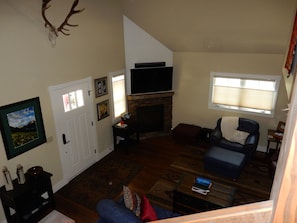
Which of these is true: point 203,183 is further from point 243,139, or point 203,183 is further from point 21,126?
point 21,126

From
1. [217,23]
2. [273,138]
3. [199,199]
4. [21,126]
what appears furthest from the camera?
[273,138]

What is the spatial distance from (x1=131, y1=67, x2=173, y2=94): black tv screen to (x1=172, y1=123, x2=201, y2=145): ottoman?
50.2 inches

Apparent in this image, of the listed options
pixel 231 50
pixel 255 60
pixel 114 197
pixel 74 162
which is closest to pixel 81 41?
pixel 74 162

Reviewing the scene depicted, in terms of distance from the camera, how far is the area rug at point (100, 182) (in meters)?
4.52

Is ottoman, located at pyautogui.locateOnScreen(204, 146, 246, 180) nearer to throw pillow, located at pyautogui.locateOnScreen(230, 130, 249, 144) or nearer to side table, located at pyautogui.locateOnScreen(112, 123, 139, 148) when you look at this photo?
throw pillow, located at pyautogui.locateOnScreen(230, 130, 249, 144)

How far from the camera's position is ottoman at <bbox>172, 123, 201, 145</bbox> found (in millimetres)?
6360

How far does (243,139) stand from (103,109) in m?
3.52

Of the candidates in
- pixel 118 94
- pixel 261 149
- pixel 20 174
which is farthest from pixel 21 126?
pixel 261 149

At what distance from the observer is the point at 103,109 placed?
5.64m

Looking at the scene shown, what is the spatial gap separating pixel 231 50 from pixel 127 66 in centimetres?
272

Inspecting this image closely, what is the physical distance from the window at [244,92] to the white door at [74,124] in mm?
3391

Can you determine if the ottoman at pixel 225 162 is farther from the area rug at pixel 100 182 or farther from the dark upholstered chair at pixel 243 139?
the area rug at pixel 100 182

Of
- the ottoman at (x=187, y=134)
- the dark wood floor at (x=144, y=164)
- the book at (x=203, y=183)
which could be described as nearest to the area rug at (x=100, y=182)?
the dark wood floor at (x=144, y=164)

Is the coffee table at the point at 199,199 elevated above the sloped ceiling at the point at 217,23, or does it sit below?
below
